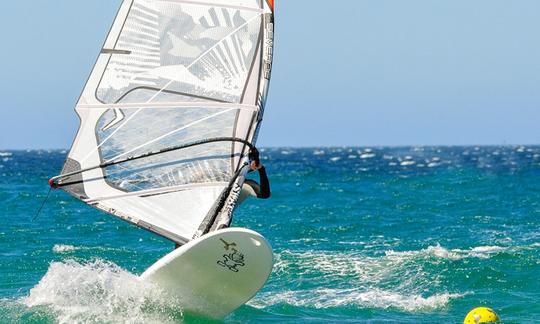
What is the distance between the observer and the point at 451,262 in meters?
15.6

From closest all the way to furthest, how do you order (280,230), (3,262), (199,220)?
(199,220), (3,262), (280,230)

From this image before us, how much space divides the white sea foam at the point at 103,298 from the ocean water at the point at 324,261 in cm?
1

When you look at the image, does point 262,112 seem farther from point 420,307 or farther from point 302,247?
point 302,247

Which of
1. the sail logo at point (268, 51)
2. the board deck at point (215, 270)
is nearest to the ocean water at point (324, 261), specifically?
the board deck at point (215, 270)

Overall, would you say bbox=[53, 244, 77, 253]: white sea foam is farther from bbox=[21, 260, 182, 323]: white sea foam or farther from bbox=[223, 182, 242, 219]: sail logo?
bbox=[223, 182, 242, 219]: sail logo

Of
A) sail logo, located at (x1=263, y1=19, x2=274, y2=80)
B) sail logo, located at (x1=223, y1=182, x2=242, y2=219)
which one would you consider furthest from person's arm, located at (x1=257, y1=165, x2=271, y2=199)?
sail logo, located at (x1=263, y1=19, x2=274, y2=80)

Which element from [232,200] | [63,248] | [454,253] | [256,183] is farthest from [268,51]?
[63,248]

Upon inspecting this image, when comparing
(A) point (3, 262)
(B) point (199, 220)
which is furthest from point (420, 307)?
(A) point (3, 262)

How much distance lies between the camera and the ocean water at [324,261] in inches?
407

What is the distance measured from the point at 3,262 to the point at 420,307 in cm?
723

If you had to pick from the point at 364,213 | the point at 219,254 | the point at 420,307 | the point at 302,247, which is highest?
the point at 219,254

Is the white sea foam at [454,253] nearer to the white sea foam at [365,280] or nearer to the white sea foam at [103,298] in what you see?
the white sea foam at [365,280]

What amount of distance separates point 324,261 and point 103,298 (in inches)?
255

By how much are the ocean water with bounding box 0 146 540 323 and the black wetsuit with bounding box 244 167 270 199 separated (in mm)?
1507
